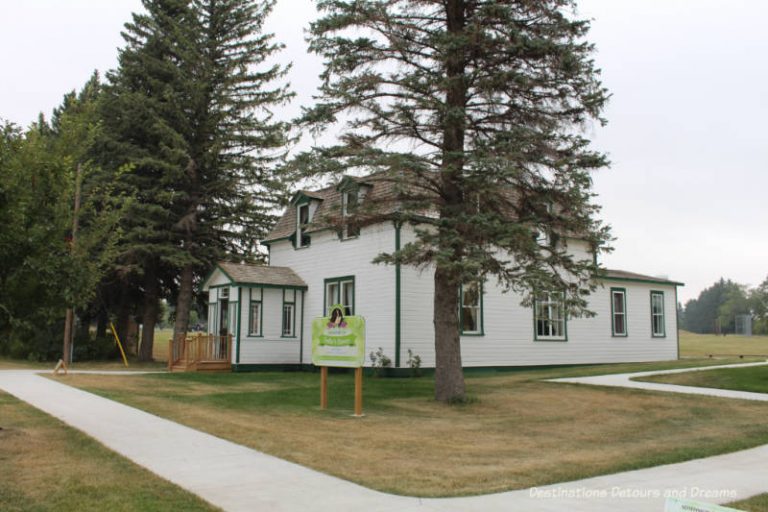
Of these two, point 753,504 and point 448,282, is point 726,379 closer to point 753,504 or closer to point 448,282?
Result: point 448,282

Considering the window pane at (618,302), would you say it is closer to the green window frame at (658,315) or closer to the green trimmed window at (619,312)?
the green trimmed window at (619,312)

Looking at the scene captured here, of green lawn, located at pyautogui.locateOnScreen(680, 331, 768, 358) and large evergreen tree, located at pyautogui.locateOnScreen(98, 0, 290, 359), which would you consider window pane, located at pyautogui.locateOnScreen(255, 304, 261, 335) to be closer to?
large evergreen tree, located at pyautogui.locateOnScreen(98, 0, 290, 359)

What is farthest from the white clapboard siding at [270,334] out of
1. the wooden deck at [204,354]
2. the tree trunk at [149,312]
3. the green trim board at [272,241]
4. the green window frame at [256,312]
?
the tree trunk at [149,312]

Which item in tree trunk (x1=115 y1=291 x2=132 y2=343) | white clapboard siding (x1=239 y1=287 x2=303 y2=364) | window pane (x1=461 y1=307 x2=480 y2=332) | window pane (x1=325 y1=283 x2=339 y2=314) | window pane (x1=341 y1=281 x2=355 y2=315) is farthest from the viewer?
tree trunk (x1=115 y1=291 x2=132 y2=343)

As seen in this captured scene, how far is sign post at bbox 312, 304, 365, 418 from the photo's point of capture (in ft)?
40.5

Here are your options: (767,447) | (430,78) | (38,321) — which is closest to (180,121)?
(430,78)

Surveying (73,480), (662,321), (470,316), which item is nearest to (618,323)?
(662,321)

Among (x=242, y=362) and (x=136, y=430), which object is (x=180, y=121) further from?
(x=136, y=430)

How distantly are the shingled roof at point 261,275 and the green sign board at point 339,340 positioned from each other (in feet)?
31.9

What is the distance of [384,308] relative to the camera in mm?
20516

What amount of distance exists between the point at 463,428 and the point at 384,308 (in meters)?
9.91

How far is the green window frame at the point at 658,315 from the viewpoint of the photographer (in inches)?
1075

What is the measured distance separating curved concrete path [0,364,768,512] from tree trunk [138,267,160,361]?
20.0 meters

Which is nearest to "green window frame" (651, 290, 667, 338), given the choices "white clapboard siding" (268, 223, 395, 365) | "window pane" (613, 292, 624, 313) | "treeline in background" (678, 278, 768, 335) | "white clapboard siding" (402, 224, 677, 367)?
"white clapboard siding" (402, 224, 677, 367)
